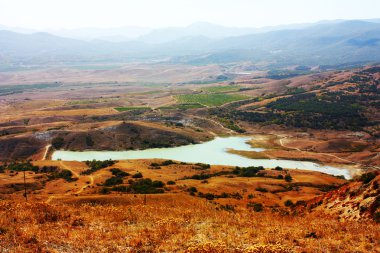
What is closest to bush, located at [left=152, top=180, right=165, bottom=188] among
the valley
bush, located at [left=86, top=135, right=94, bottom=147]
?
the valley

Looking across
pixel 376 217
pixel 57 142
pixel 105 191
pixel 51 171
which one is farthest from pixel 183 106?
pixel 376 217

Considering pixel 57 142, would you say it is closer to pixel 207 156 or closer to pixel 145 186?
pixel 207 156

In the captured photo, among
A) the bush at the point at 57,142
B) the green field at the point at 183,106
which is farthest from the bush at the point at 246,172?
the green field at the point at 183,106

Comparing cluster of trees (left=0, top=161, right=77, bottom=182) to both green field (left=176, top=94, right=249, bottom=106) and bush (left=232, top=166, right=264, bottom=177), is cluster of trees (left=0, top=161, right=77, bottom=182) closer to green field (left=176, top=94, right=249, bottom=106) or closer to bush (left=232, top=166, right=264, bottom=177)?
bush (left=232, top=166, right=264, bottom=177)

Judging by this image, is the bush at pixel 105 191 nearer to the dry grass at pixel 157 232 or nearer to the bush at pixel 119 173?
the bush at pixel 119 173

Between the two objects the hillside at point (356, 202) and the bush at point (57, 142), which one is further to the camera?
the bush at point (57, 142)
